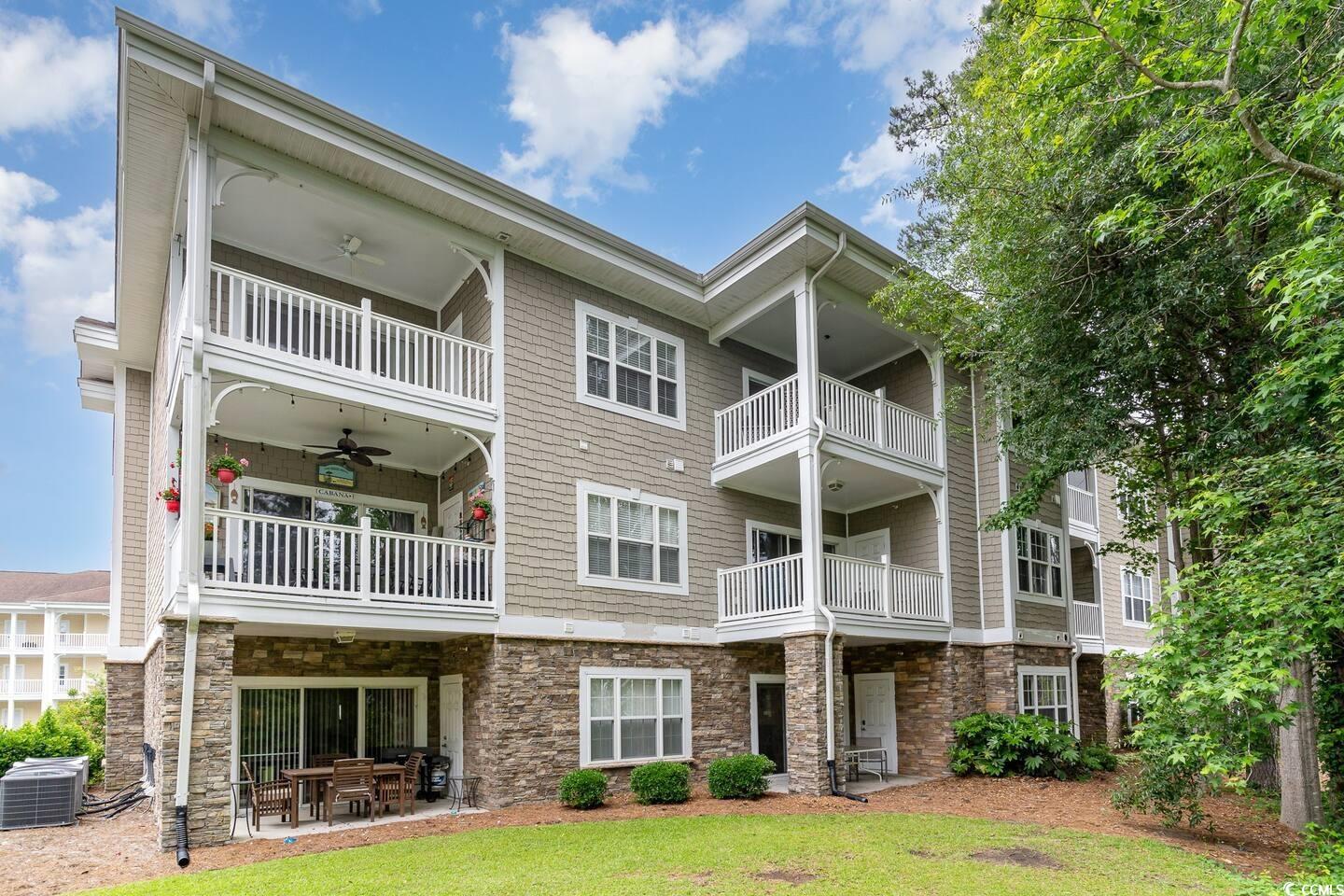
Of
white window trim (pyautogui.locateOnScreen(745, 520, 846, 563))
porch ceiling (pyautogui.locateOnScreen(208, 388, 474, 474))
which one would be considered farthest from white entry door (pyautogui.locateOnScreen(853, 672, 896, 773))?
porch ceiling (pyautogui.locateOnScreen(208, 388, 474, 474))

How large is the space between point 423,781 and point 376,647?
2184 mm

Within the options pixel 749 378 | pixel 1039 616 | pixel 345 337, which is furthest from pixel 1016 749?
pixel 345 337

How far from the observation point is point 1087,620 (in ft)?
64.7

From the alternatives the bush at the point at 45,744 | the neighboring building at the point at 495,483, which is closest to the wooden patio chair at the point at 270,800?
the neighboring building at the point at 495,483

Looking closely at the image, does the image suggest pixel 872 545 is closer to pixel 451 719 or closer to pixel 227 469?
pixel 451 719

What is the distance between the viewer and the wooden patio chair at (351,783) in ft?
33.8

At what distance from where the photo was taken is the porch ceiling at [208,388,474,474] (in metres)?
11.6

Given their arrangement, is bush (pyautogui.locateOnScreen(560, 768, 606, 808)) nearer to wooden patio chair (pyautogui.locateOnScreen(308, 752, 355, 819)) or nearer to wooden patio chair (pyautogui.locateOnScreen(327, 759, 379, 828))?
wooden patio chair (pyautogui.locateOnScreen(327, 759, 379, 828))

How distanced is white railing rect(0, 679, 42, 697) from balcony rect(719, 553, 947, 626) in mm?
42798

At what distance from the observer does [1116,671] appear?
8.84 metres

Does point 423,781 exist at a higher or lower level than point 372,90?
lower

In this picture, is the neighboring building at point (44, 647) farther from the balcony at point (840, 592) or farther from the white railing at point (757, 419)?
the balcony at point (840, 592)

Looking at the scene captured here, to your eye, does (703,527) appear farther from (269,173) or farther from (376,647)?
(269,173)

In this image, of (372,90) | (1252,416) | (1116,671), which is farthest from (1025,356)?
(372,90)
